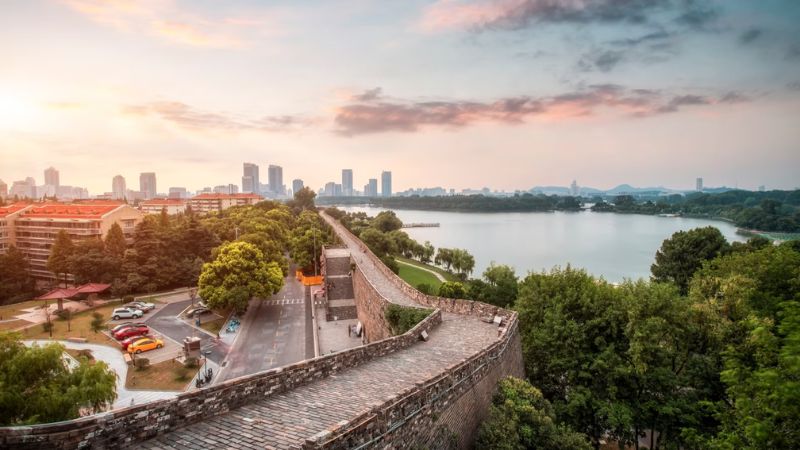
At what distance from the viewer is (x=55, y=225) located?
47.4 metres

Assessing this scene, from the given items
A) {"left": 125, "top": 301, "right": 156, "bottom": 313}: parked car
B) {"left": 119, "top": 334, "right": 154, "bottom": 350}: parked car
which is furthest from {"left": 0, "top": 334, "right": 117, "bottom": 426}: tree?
{"left": 125, "top": 301, "right": 156, "bottom": 313}: parked car

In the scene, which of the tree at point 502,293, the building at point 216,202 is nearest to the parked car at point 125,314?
the tree at point 502,293

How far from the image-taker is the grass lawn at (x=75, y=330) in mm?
→ 25703

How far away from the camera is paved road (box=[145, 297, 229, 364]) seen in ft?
75.7

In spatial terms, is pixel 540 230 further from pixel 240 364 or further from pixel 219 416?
pixel 219 416

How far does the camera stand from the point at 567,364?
14477 mm

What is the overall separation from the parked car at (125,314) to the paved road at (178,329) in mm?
883

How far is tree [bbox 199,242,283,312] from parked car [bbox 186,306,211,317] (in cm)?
367

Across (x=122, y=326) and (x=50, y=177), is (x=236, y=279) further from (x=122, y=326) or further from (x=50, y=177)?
(x=50, y=177)

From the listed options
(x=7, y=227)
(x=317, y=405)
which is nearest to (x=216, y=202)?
(x=7, y=227)

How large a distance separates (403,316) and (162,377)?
12434 millimetres

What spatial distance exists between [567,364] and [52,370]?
1712 centimetres

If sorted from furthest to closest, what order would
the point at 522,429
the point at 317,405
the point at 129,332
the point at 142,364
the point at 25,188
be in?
the point at 25,188
the point at 129,332
the point at 142,364
the point at 522,429
the point at 317,405

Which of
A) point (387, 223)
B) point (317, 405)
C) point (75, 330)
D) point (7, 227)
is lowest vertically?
point (75, 330)
